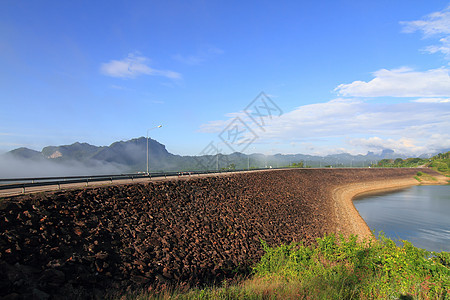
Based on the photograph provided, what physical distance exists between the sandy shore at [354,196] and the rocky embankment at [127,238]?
25.5ft

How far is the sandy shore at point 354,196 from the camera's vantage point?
3262 centimetres

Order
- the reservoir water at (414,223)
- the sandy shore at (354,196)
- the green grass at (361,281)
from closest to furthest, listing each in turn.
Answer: the green grass at (361,281), the reservoir water at (414,223), the sandy shore at (354,196)

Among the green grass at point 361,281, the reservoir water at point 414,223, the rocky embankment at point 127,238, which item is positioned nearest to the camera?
the green grass at point 361,281

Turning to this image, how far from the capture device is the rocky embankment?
33.8ft

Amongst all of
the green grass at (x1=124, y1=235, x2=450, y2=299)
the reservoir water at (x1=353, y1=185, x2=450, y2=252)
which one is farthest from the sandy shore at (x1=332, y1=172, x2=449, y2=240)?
the green grass at (x1=124, y1=235, x2=450, y2=299)

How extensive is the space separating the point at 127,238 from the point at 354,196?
6990 centimetres

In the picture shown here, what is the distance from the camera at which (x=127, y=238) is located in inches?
595

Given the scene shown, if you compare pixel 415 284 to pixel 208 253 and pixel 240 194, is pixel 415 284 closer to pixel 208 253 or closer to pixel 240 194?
pixel 208 253

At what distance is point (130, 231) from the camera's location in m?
15.9

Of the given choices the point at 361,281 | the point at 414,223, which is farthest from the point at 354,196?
the point at 361,281

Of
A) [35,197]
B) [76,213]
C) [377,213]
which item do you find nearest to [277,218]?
[76,213]

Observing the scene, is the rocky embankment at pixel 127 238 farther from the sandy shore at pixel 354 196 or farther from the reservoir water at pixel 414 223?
the reservoir water at pixel 414 223

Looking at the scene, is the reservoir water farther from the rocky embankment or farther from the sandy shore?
the rocky embankment

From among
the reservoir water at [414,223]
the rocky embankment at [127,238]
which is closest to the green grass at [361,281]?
the rocky embankment at [127,238]
